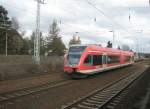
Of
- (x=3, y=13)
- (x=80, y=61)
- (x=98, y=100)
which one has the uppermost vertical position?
(x=3, y=13)

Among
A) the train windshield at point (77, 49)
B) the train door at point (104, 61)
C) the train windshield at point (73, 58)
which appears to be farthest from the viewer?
the train door at point (104, 61)

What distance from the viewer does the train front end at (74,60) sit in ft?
80.7

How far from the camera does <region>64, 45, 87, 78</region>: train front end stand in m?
24.6

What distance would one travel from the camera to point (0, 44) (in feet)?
254

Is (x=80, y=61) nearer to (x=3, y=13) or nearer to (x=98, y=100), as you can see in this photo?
(x=98, y=100)

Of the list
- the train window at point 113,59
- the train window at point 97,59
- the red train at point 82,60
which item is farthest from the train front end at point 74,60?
the train window at point 113,59

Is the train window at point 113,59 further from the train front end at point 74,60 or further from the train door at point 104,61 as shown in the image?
the train front end at point 74,60

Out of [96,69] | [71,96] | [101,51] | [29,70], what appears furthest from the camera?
[29,70]

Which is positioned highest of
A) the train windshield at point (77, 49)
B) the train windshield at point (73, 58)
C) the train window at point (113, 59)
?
the train windshield at point (77, 49)

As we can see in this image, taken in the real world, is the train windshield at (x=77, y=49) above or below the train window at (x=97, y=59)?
above

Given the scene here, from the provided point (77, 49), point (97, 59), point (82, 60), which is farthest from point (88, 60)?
point (97, 59)

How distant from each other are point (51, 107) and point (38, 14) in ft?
71.7

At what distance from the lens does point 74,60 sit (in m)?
25.1

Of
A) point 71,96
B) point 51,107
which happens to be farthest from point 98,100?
point 51,107
